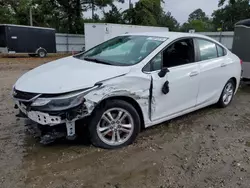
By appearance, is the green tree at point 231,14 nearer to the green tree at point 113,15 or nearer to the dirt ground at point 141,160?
the green tree at point 113,15

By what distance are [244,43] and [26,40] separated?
15169 millimetres

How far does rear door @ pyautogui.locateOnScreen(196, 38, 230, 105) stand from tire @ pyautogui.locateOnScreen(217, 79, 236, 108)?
0.67 ft

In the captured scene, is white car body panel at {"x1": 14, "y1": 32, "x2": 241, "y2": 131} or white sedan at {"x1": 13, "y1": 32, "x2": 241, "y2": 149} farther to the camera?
white car body panel at {"x1": 14, "y1": 32, "x2": 241, "y2": 131}

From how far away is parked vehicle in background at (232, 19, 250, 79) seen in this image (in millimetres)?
6938

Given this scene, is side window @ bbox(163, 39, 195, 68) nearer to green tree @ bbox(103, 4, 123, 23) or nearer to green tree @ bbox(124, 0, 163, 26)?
green tree @ bbox(124, 0, 163, 26)

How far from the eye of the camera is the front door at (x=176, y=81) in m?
3.61

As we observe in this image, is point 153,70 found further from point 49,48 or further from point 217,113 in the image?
point 49,48

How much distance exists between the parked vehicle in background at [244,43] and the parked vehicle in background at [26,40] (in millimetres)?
14769

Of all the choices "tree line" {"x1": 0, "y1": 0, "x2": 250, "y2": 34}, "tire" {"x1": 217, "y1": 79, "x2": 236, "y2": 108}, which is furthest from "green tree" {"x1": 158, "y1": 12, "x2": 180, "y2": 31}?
"tire" {"x1": 217, "y1": 79, "x2": 236, "y2": 108}

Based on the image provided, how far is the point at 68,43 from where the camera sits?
2406cm

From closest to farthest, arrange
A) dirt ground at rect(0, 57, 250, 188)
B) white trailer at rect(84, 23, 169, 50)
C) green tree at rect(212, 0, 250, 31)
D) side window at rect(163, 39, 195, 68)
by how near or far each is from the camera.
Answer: dirt ground at rect(0, 57, 250, 188) < side window at rect(163, 39, 195, 68) < white trailer at rect(84, 23, 169, 50) < green tree at rect(212, 0, 250, 31)

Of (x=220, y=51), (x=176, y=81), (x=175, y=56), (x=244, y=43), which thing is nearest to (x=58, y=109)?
(x=176, y=81)

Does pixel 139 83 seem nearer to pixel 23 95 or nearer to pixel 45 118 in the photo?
pixel 45 118

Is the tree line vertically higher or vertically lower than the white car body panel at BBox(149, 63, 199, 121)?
higher
